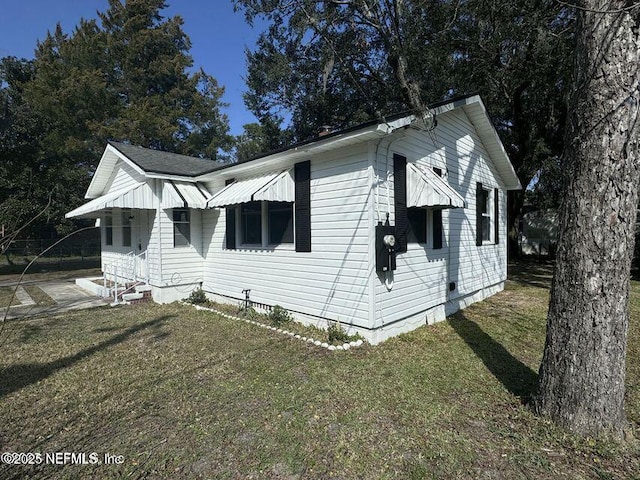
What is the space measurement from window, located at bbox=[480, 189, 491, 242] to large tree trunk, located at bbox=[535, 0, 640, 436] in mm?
7065

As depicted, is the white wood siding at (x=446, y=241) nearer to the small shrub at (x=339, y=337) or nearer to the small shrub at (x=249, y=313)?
the small shrub at (x=339, y=337)

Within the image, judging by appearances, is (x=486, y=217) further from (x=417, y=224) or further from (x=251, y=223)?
(x=251, y=223)

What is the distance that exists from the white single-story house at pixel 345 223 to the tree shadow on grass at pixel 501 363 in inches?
35.7

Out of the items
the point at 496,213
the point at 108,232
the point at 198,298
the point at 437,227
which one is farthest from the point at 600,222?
the point at 108,232

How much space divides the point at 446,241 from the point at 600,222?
15.3 feet

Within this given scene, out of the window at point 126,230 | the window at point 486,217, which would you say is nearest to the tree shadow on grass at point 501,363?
the window at point 486,217

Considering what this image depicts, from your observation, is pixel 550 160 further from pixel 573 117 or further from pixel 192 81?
pixel 192 81

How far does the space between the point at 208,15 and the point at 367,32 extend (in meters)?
6.32

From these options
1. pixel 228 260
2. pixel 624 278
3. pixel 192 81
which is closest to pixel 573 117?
pixel 624 278

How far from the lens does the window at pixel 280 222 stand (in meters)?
7.17

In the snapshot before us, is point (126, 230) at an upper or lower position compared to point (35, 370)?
upper

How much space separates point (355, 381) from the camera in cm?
429

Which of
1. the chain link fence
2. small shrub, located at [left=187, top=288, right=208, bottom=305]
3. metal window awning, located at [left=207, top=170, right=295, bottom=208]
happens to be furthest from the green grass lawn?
the chain link fence

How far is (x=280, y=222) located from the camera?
741 centimetres
